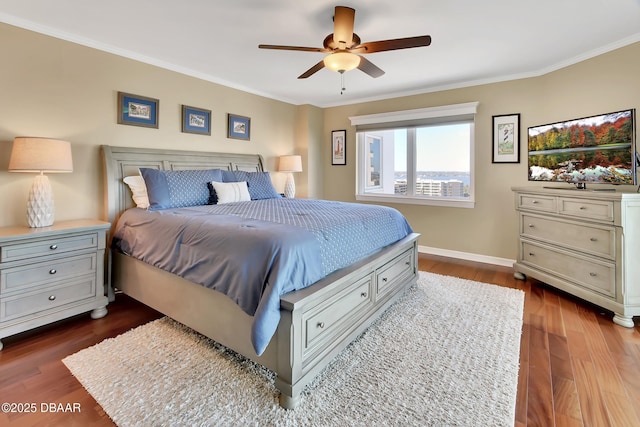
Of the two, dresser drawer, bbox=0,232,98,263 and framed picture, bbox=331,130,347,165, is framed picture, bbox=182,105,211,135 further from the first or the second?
framed picture, bbox=331,130,347,165

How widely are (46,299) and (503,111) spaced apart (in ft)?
16.7

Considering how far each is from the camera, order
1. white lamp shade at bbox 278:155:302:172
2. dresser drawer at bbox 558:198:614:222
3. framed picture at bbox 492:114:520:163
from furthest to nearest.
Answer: white lamp shade at bbox 278:155:302:172 → framed picture at bbox 492:114:520:163 → dresser drawer at bbox 558:198:614:222

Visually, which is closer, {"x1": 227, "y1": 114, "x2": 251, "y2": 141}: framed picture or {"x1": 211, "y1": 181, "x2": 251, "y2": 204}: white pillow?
{"x1": 211, "y1": 181, "x2": 251, "y2": 204}: white pillow

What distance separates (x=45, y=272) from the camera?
2.28m

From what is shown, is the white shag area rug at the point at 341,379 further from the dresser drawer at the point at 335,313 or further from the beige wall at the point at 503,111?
the beige wall at the point at 503,111

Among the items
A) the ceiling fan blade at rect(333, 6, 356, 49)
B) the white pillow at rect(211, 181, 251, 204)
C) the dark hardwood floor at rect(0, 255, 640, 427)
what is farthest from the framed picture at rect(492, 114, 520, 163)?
the white pillow at rect(211, 181, 251, 204)

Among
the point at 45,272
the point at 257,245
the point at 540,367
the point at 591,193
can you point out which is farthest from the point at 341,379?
the point at 591,193

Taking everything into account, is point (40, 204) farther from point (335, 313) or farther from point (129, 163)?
point (335, 313)

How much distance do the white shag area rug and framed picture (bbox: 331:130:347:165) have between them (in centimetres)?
340

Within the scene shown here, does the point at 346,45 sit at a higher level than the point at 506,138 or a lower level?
higher

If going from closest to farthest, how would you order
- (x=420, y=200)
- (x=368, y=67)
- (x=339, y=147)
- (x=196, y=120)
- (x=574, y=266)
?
1. (x=368, y=67)
2. (x=574, y=266)
3. (x=196, y=120)
4. (x=420, y=200)
5. (x=339, y=147)

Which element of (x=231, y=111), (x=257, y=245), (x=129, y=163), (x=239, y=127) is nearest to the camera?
(x=257, y=245)

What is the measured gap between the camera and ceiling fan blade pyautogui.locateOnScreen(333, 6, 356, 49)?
2148mm

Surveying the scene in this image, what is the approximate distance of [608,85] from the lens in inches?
119
